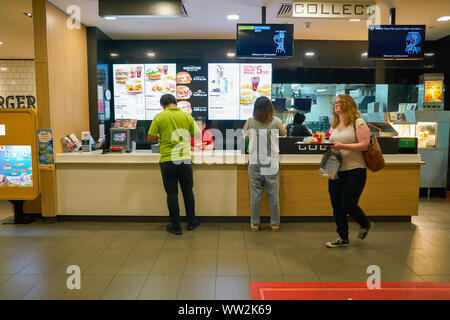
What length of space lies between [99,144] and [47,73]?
1.22 metres

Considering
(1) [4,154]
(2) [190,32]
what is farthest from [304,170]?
(1) [4,154]

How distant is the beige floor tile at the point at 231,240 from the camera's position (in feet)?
12.3

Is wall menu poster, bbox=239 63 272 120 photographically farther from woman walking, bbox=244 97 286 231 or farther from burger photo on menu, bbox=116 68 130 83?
woman walking, bbox=244 97 286 231

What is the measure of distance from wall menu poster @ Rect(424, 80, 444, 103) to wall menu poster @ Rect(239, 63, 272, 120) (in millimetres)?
3099

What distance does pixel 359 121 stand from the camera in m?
3.35

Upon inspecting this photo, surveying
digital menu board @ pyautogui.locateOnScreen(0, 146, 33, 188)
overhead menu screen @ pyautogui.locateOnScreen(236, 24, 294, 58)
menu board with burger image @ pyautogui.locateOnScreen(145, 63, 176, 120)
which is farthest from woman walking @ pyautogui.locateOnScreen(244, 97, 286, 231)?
digital menu board @ pyautogui.locateOnScreen(0, 146, 33, 188)

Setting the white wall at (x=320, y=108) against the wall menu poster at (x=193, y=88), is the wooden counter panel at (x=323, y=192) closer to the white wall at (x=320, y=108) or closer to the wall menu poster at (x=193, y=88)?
the wall menu poster at (x=193, y=88)

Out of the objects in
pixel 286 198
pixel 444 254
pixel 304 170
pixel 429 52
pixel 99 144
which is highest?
pixel 429 52

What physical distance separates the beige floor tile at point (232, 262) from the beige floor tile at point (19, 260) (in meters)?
1.93

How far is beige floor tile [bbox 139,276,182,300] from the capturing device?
2.61 m

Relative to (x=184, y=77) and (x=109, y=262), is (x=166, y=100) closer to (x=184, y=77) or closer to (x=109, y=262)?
(x=109, y=262)
